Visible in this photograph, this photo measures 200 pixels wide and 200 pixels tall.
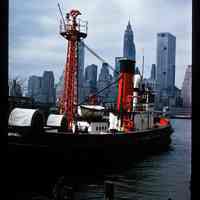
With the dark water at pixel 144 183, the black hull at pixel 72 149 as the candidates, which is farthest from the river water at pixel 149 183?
the black hull at pixel 72 149

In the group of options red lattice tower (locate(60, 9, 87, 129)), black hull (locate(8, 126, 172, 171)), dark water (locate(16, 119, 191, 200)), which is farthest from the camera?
red lattice tower (locate(60, 9, 87, 129))

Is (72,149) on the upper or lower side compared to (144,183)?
upper

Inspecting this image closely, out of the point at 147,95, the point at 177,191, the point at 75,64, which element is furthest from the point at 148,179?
the point at 147,95

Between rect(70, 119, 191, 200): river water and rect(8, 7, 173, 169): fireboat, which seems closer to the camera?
rect(70, 119, 191, 200): river water

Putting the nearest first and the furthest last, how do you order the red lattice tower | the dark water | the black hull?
the dark water → the black hull → the red lattice tower

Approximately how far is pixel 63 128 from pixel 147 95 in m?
22.0

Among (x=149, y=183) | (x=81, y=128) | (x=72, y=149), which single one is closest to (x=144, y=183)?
(x=149, y=183)

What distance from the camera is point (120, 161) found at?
36.4 m

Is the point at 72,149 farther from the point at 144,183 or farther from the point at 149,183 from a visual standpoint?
the point at 149,183

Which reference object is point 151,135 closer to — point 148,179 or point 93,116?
point 93,116

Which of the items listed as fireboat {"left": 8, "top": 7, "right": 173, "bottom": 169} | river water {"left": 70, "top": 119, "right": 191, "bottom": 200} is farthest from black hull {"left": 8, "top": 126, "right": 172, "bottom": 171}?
river water {"left": 70, "top": 119, "right": 191, "bottom": 200}

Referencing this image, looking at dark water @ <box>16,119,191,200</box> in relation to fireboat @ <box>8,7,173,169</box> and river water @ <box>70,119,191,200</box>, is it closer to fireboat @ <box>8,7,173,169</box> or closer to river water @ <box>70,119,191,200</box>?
river water @ <box>70,119,191,200</box>

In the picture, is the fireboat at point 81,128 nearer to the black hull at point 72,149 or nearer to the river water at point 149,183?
the black hull at point 72,149

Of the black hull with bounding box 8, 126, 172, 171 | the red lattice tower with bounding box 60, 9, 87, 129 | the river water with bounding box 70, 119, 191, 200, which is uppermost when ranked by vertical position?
the red lattice tower with bounding box 60, 9, 87, 129
